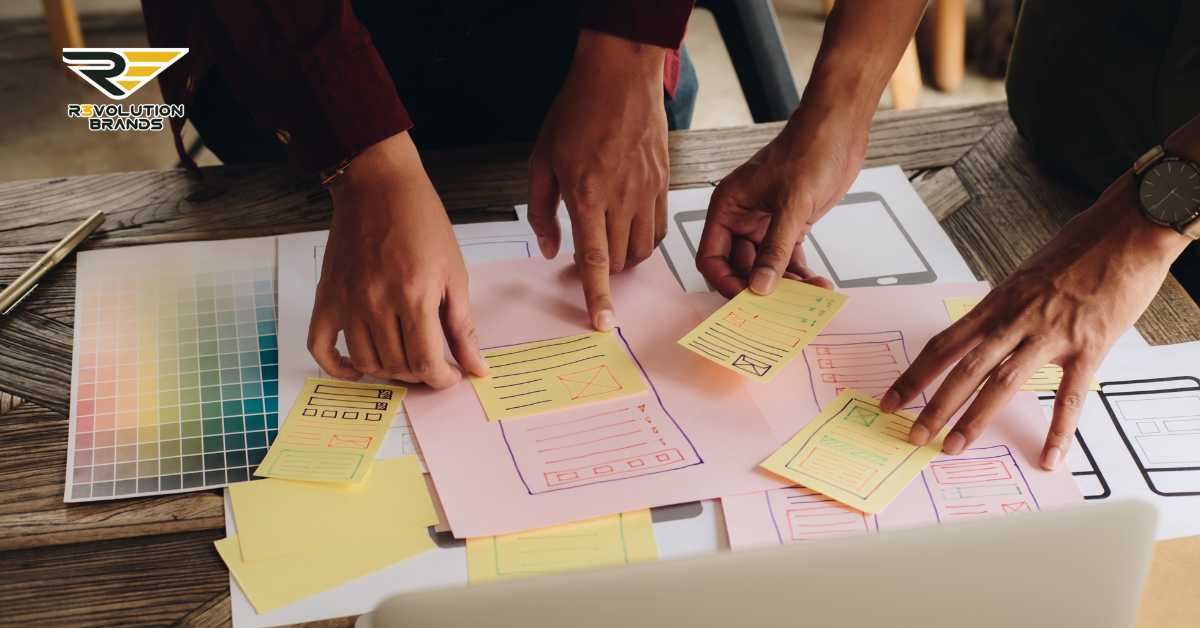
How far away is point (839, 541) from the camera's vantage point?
0.47 m

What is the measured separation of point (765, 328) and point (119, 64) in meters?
0.85

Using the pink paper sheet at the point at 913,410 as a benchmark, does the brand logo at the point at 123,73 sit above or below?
above

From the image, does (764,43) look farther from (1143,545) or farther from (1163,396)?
(1143,545)

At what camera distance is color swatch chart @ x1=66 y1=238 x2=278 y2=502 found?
0.76 m

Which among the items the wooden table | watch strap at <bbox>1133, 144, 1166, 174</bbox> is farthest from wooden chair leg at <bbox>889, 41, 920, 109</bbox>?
watch strap at <bbox>1133, 144, 1166, 174</bbox>

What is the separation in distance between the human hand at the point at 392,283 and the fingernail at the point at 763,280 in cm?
26

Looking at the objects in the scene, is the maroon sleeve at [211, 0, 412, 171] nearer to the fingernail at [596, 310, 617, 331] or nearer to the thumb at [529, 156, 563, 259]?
the thumb at [529, 156, 563, 259]

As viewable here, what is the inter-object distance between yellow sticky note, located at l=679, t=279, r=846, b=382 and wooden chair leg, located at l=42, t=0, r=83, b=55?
2.43 metres

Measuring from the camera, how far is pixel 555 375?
0.85 metres

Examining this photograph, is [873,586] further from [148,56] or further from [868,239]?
[148,56]

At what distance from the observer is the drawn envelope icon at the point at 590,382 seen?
82 cm

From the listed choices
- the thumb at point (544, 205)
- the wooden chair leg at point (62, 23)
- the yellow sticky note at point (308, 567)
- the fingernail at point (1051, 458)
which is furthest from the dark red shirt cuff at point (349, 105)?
the wooden chair leg at point (62, 23)

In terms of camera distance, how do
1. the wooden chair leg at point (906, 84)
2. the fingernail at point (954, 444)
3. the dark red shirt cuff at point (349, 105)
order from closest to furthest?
the fingernail at point (954, 444) → the dark red shirt cuff at point (349, 105) → the wooden chair leg at point (906, 84)

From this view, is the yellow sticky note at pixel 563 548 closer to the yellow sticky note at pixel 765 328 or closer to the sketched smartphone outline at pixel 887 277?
the yellow sticky note at pixel 765 328
